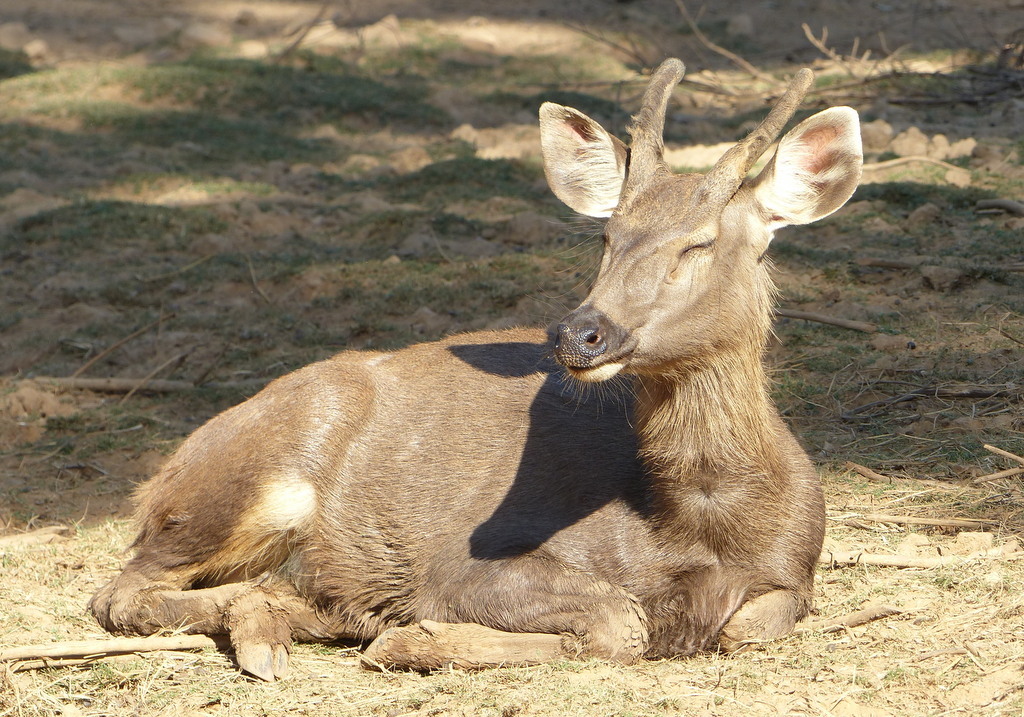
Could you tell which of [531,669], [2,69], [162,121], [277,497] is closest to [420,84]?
[162,121]

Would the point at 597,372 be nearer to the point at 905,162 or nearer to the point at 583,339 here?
the point at 583,339

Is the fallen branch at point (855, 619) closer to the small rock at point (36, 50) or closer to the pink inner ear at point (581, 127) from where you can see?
the pink inner ear at point (581, 127)

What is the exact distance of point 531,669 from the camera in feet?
14.1

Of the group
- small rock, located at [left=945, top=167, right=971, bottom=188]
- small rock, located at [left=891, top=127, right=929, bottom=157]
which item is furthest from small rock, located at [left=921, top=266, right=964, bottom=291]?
small rock, located at [left=891, top=127, right=929, bottom=157]

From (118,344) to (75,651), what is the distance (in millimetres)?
3952

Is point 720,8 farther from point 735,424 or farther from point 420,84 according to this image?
point 735,424

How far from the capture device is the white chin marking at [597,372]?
13.0ft

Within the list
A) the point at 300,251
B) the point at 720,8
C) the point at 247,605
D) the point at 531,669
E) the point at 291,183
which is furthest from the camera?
the point at 720,8

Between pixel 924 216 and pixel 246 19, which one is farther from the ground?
pixel 246 19

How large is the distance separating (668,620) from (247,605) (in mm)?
1729

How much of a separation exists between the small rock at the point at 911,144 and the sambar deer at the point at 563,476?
6.54m

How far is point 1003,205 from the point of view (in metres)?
9.13

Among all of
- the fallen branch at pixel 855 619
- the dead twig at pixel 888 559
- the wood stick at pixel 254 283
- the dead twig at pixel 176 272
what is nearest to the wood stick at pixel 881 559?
the dead twig at pixel 888 559

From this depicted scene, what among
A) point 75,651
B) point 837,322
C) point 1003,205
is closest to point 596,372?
point 75,651
